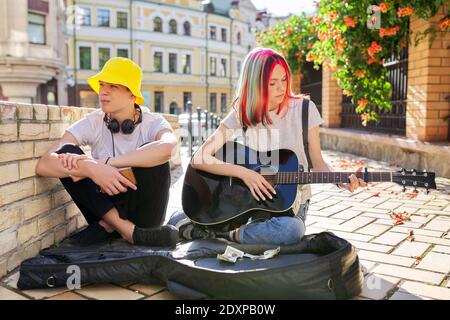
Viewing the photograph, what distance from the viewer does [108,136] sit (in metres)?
3.36

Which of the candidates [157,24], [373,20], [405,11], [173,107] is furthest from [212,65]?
[405,11]

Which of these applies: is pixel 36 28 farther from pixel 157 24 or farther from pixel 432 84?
pixel 432 84

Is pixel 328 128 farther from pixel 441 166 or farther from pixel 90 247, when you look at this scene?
pixel 90 247

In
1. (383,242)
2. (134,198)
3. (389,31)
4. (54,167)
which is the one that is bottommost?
(383,242)

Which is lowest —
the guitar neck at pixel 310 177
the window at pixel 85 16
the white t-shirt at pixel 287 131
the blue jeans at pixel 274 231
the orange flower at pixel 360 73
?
the blue jeans at pixel 274 231

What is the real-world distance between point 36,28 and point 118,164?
949 inches

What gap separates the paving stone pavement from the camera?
2516 mm

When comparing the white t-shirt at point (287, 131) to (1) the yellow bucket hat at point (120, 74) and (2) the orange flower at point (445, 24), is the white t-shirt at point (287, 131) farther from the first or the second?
(2) the orange flower at point (445, 24)

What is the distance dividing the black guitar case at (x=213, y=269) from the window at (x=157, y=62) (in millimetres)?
37657

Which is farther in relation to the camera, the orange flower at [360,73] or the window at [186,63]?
the window at [186,63]

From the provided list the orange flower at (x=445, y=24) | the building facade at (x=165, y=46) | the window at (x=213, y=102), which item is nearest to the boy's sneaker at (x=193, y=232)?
the orange flower at (x=445, y=24)

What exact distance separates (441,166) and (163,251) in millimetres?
4800

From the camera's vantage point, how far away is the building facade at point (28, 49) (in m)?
22.5

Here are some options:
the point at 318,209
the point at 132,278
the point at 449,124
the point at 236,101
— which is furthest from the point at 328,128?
the point at 132,278
